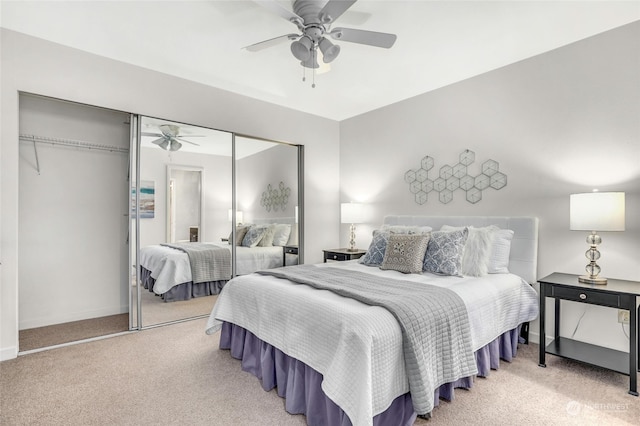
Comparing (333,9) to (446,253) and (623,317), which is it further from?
(623,317)

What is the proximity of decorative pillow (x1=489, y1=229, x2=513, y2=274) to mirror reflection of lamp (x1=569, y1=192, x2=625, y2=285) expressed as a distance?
21.3 inches

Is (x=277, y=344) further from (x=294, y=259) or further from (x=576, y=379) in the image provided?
(x=294, y=259)

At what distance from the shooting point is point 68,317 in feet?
10.8

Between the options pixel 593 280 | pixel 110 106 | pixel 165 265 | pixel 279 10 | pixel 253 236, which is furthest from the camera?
pixel 253 236

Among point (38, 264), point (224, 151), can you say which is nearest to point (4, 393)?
point (38, 264)

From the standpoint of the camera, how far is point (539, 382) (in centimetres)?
228

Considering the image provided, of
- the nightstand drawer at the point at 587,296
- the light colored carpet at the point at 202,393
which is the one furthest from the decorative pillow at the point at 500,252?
the light colored carpet at the point at 202,393

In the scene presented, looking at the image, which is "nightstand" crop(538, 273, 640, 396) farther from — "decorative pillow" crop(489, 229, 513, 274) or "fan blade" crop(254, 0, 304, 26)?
"fan blade" crop(254, 0, 304, 26)

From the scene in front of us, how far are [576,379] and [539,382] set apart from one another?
0.30 m

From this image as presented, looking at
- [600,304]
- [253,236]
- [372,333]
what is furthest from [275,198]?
[600,304]

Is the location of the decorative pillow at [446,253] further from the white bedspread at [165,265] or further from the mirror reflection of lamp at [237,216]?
the white bedspread at [165,265]

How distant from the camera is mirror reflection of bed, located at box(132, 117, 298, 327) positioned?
3.35 meters

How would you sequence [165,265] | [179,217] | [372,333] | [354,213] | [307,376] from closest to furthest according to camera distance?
[372,333] < [307,376] < [165,265] < [179,217] < [354,213]

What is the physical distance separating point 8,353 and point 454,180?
4348 millimetres
